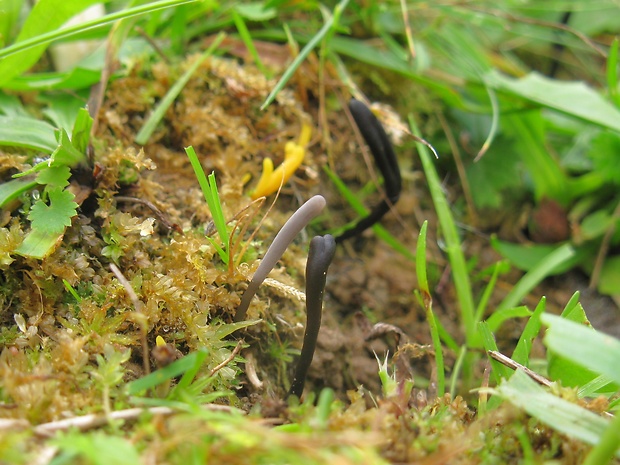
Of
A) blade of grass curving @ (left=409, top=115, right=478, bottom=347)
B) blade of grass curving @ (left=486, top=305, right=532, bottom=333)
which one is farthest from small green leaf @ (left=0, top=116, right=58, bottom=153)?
blade of grass curving @ (left=486, top=305, right=532, bottom=333)

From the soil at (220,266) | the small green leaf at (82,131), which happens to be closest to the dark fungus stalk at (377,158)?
the soil at (220,266)

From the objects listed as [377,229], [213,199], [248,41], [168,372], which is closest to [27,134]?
[213,199]

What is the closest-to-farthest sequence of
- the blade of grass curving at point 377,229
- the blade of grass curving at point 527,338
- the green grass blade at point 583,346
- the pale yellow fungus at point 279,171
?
the green grass blade at point 583,346 → the blade of grass curving at point 527,338 → the pale yellow fungus at point 279,171 → the blade of grass curving at point 377,229

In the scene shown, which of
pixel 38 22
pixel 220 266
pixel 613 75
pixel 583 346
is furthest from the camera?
pixel 613 75

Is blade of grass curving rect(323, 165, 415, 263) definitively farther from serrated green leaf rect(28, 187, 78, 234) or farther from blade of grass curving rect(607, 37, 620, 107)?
blade of grass curving rect(607, 37, 620, 107)

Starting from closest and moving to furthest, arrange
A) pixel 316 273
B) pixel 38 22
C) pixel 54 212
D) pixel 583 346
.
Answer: pixel 583 346
pixel 316 273
pixel 54 212
pixel 38 22

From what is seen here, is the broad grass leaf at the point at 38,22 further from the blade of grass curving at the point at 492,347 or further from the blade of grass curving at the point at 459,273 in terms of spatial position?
the blade of grass curving at the point at 492,347

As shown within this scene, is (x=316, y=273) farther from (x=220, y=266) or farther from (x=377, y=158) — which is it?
(x=377, y=158)
